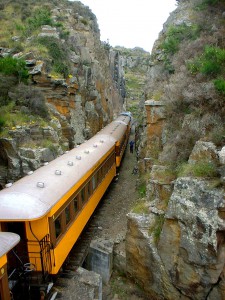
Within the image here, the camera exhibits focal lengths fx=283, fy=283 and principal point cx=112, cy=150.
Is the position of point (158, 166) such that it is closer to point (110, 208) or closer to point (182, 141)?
point (182, 141)

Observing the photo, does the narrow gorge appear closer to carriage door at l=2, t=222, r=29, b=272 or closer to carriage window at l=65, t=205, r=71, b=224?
carriage window at l=65, t=205, r=71, b=224

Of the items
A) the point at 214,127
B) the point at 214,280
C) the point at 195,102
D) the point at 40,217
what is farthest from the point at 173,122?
the point at 40,217

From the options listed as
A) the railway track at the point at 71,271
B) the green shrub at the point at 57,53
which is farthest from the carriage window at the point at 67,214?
the green shrub at the point at 57,53

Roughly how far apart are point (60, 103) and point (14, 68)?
3665mm

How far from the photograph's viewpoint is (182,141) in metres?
9.98

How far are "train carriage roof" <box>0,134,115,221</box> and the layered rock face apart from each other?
354cm

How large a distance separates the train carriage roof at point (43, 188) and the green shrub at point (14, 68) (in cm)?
820

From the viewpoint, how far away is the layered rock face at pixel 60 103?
13742 mm

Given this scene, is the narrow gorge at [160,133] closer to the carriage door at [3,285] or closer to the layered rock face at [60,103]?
the layered rock face at [60,103]

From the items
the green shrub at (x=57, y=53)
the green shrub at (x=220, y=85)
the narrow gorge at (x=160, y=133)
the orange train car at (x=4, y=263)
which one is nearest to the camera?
the orange train car at (x=4, y=263)

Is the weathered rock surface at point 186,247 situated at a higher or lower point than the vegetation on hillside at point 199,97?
lower

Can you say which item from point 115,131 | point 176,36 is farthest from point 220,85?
point 115,131

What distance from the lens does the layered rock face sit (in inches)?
541

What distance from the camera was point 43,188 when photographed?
25.8ft
